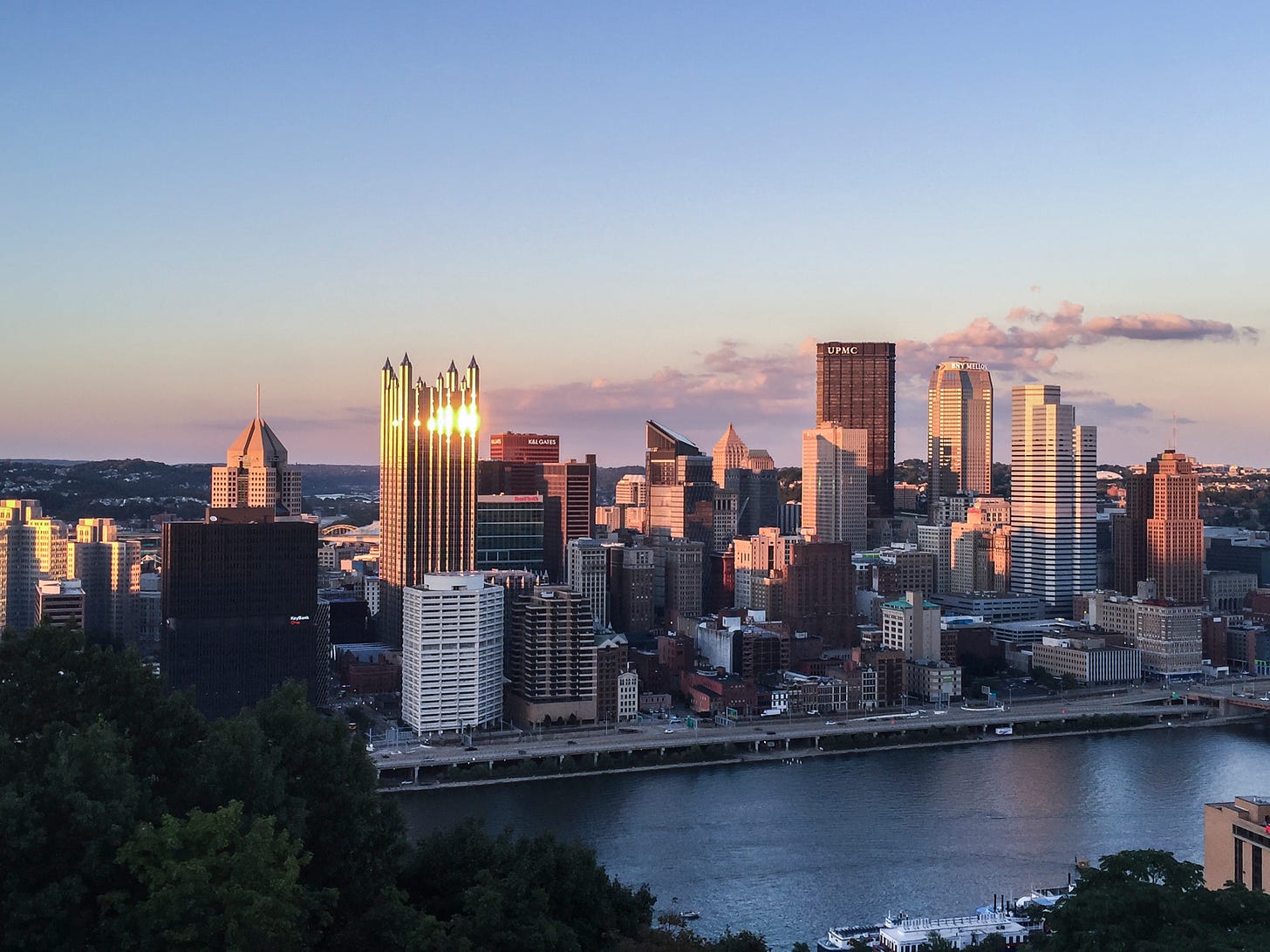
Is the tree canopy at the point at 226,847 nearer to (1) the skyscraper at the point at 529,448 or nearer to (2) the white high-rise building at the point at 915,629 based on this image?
(2) the white high-rise building at the point at 915,629

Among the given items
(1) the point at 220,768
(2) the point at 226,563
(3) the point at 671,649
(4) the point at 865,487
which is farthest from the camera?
(4) the point at 865,487

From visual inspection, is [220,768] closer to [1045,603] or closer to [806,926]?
[806,926]

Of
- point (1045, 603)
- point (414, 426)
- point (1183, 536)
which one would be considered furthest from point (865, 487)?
point (414, 426)

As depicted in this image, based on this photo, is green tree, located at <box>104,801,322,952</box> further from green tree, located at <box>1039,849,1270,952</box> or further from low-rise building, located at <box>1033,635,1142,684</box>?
low-rise building, located at <box>1033,635,1142,684</box>

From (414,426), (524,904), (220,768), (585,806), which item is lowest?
(585,806)

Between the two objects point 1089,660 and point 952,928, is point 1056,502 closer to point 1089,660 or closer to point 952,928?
point 1089,660

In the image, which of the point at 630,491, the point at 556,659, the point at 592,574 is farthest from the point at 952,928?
the point at 630,491

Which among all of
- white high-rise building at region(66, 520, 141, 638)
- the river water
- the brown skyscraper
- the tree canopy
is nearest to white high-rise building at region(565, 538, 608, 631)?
white high-rise building at region(66, 520, 141, 638)
